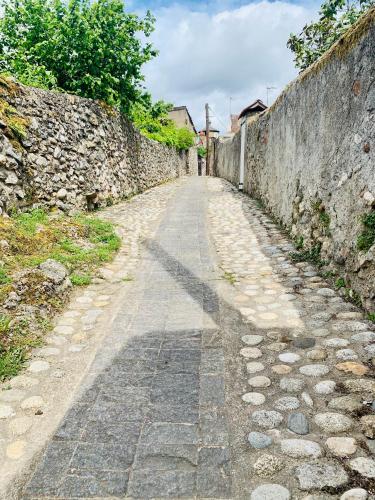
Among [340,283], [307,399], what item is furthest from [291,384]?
[340,283]

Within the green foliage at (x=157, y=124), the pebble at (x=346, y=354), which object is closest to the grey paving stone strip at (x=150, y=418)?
the pebble at (x=346, y=354)

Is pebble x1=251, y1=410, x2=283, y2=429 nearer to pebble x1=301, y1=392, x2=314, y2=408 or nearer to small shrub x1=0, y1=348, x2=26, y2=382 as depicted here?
pebble x1=301, y1=392, x2=314, y2=408

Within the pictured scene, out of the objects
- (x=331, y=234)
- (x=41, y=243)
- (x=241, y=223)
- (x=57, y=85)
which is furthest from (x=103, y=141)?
(x=331, y=234)

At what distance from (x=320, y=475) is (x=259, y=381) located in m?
0.81

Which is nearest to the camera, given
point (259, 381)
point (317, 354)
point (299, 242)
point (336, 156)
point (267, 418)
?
point (267, 418)

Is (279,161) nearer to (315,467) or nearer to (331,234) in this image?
(331,234)

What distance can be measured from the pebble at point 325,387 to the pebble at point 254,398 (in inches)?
14.0

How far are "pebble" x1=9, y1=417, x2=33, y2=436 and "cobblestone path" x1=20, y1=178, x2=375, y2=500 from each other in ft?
0.73

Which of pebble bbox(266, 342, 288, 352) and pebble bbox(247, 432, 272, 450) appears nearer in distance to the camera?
pebble bbox(247, 432, 272, 450)

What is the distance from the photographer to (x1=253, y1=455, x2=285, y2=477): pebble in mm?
1756

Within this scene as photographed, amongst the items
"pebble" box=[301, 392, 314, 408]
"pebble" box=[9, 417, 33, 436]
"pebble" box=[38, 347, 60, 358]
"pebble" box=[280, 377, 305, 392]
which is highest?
"pebble" box=[301, 392, 314, 408]

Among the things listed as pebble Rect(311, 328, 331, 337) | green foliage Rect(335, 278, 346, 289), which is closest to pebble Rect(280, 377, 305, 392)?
pebble Rect(311, 328, 331, 337)

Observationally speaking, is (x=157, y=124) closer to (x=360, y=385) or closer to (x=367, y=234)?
(x=367, y=234)

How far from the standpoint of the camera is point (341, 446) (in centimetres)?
187
